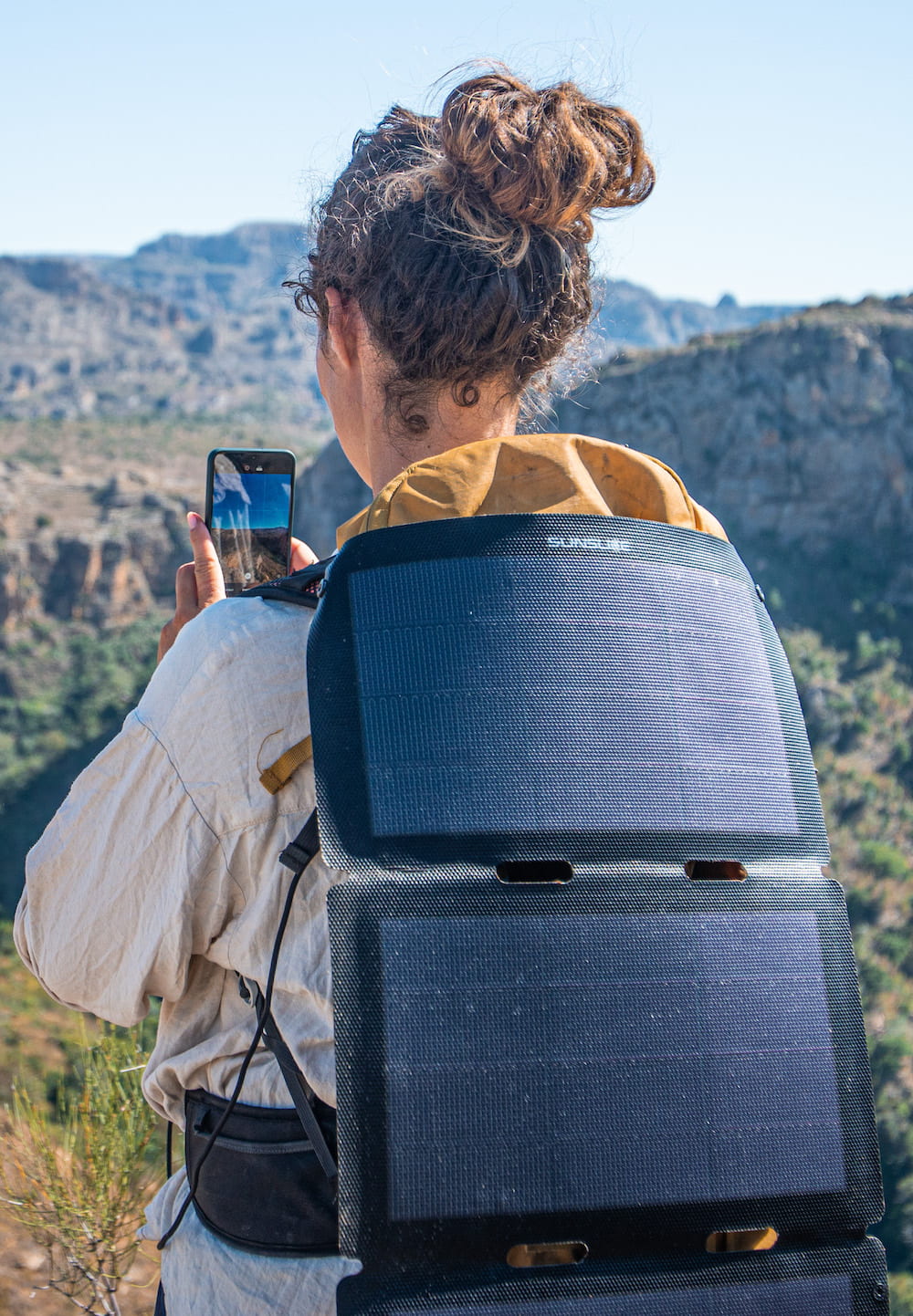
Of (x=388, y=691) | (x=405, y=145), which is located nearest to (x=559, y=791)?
(x=388, y=691)

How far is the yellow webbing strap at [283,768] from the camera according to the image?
3.32 feet

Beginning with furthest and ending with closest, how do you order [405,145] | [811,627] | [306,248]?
1. [811,627]
2. [306,248]
3. [405,145]

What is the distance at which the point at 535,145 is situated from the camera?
1087 mm

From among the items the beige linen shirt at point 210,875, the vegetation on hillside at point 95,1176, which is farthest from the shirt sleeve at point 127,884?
the vegetation on hillside at point 95,1176

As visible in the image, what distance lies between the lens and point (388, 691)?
93cm

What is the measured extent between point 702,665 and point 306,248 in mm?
797

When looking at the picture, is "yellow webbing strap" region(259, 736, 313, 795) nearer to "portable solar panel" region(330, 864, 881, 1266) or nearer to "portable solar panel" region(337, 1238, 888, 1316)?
"portable solar panel" region(330, 864, 881, 1266)

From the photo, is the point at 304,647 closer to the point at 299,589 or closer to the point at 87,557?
the point at 299,589

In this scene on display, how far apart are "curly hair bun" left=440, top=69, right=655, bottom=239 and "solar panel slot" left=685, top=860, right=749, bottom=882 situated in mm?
689

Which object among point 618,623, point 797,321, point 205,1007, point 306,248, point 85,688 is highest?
point 797,321

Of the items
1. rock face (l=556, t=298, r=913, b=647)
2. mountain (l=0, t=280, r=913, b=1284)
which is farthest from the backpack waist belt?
rock face (l=556, t=298, r=913, b=647)

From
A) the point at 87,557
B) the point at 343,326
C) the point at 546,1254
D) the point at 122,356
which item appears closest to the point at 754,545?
the point at 87,557

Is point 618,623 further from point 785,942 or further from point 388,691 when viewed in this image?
point 785,942

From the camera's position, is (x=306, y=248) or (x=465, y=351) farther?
(x=306, y=248)
